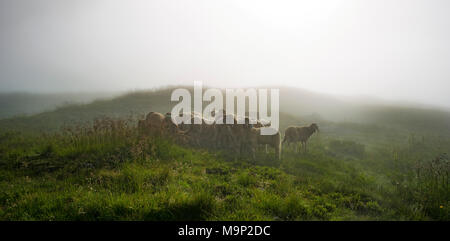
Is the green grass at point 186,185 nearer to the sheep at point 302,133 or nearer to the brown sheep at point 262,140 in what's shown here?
the brown sheep at point 262,140

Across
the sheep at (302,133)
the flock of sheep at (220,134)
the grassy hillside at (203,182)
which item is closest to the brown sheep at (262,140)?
the flock of sheep at (220,134)

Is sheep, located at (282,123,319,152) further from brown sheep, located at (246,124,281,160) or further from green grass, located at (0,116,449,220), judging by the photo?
brown sheep, located at (246,124,281,160)

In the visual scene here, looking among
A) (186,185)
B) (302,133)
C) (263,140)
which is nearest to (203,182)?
(186,185)

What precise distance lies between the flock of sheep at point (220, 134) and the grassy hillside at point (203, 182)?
2.42 feet

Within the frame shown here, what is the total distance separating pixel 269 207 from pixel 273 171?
323 centimetres

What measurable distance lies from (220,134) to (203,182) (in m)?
5.23

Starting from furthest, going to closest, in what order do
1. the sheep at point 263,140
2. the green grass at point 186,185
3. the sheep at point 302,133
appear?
the sheep at point 302,133 < the sheep at point 263,140 < the green grass at point 186,185

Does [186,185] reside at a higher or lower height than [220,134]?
lower

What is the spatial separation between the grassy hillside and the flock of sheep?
74cm

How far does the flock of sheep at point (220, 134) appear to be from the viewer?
34.3ft

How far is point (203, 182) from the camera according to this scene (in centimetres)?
639

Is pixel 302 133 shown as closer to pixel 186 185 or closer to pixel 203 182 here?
pixel 203 182
